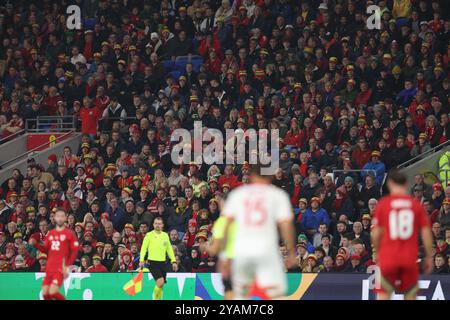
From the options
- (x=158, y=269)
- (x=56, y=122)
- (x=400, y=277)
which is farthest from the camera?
(x=56, y=122)

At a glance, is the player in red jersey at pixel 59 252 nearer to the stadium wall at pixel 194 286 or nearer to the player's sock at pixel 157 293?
the player's sock at pixel 157 293

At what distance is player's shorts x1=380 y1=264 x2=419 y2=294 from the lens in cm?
1191

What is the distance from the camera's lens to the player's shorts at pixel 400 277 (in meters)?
11.9

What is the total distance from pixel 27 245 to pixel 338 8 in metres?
8.86

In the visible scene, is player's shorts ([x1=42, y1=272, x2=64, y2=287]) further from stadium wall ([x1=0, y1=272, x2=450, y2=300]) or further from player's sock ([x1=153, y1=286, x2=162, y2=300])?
stadium wall ([x1=0, y1=272, x2=450, y2=300])

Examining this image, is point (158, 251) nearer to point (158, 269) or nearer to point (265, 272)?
point (158, 269)

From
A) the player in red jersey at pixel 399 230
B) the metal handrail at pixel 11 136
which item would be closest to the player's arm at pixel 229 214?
the player in red jersey at pixel 399 230

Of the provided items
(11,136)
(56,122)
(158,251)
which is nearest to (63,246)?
(158,251)

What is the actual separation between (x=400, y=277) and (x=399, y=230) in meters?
0.59

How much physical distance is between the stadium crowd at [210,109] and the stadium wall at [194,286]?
92 centimetres

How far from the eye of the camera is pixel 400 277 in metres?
12.1

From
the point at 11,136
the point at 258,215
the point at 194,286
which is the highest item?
the point at 11,136
